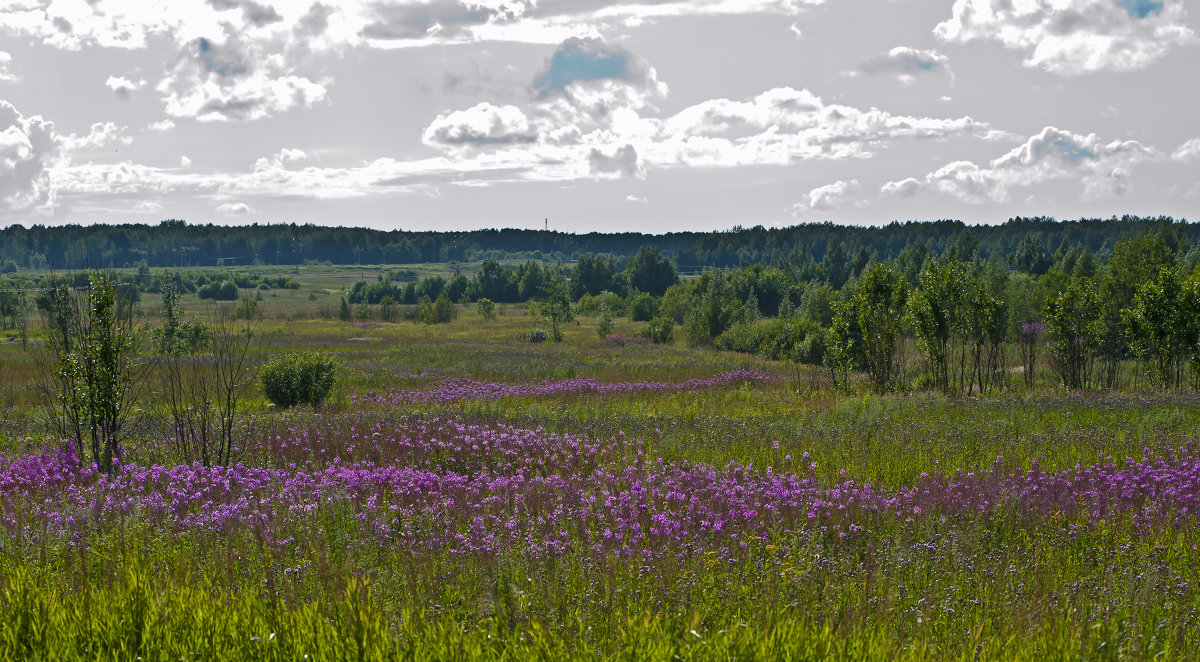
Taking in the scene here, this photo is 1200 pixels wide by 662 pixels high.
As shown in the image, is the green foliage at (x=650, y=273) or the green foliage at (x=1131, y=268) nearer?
the green foliage at (x=1131, y=268)

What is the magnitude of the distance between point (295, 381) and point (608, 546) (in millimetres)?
16589

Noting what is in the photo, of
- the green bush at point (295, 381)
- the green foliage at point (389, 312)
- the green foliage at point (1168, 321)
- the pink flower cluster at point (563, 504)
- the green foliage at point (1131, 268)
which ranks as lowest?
the green foliage at point (389, 312)

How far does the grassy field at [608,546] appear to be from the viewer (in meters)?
4.31

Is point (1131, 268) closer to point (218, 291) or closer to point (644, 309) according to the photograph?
point (644, 309)

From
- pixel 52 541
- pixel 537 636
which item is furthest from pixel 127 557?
pixel 537 636

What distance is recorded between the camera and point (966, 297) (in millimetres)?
24547

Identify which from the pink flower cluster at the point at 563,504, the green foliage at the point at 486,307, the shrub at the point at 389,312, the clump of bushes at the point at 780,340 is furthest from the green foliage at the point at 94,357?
the shrub at the point at 389,312

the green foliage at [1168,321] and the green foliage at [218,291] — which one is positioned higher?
the green foliage at [1168,321]

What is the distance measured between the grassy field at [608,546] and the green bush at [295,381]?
7.28 metres

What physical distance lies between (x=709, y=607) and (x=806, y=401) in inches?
678

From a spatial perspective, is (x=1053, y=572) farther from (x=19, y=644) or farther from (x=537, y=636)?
(x=19, y=644)

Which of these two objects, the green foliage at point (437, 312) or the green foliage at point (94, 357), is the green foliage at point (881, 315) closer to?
the green foliage at point (94, 357)

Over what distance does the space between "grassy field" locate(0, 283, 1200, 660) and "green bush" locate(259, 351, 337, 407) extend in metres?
7.28

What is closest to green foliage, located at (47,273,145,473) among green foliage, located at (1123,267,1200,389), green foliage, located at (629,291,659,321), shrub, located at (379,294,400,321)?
green foliage, located at (1123,267,1200,389)
